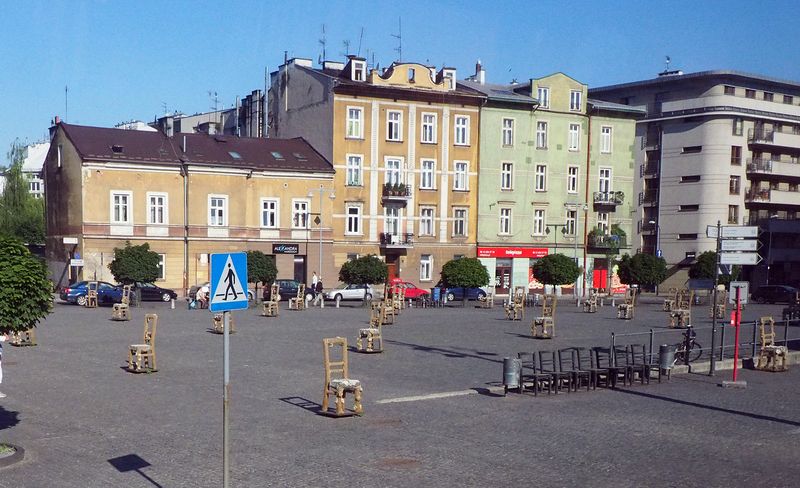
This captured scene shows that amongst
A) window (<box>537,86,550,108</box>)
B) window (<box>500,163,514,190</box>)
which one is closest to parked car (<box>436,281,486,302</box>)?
window (<box>500,163,514,190</box>)

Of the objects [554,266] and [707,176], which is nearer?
[554,266]

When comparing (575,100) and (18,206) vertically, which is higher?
(575,100)

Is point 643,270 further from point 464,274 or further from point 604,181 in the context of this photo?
point 464,274

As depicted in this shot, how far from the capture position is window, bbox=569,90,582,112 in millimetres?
60438

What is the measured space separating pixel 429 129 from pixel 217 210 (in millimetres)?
15639

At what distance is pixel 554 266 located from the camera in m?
49.1

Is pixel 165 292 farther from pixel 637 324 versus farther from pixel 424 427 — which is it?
pixel 424 427

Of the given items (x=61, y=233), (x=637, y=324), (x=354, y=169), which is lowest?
(x=637, y=324)

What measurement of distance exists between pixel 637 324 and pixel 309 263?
23.2 metres

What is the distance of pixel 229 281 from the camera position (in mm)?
8742

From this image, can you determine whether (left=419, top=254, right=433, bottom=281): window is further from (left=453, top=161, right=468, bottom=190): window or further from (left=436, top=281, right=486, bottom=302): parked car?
(left=453, top=161, right=468, bottom=190): window

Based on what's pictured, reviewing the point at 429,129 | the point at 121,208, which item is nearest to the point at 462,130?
the point at 429,129

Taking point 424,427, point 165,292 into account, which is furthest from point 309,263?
point 424,427

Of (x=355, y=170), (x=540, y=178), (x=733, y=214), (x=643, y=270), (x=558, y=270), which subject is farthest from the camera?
(x=733, y=214)
